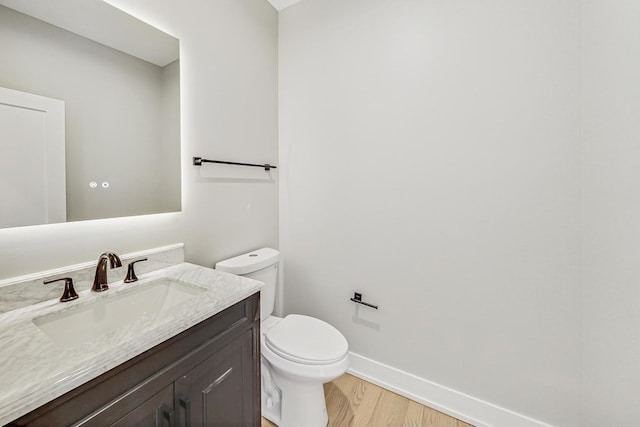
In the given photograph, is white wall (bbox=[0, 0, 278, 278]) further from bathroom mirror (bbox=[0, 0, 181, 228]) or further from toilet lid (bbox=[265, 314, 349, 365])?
toilet lid (bbox=[265, 314, 349, 365])

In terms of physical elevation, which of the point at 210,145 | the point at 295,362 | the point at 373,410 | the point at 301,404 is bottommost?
the point at 373,410

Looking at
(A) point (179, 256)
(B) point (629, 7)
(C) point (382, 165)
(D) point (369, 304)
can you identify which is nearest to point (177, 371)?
(A) point (179, 256)

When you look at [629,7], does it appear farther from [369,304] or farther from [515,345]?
[369,304]

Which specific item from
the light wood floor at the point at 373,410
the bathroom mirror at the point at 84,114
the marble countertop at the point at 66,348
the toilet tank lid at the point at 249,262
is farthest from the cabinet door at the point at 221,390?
the bathroom mirror at the point at 84,114

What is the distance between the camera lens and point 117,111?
115 cm

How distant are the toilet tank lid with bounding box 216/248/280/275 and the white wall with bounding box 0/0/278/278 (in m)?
0.07

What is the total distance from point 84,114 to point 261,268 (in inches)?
43.0

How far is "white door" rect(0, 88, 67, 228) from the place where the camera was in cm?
87

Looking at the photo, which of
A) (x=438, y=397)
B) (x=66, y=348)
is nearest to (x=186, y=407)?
(x=66, y=348)

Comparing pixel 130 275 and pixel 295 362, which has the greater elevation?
pixel 130 275

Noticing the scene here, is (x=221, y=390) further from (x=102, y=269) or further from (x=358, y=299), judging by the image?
(x=358, y=299)

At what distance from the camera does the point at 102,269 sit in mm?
1031

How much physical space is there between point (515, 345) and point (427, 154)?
1.09 metres

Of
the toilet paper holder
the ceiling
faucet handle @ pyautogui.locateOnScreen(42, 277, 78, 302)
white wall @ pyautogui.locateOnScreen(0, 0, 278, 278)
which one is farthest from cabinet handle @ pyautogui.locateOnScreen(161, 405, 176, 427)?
the ceiling
